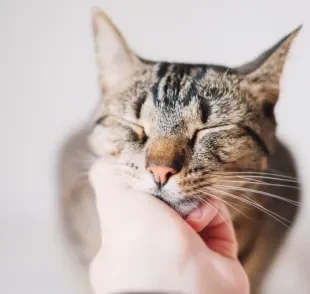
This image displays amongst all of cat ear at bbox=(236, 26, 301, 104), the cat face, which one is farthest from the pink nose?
cat ear at bbox=(236, 26, 301, 104)

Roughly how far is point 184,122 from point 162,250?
0.20m

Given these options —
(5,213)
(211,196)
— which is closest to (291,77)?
(211,196)

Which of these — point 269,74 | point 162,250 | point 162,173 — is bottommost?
point 162,250

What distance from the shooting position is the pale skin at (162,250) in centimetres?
64

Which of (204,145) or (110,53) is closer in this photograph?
(204,145)

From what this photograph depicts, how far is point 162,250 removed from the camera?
65 centimetres

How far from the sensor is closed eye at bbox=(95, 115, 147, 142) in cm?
71

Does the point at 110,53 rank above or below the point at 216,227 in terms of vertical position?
above

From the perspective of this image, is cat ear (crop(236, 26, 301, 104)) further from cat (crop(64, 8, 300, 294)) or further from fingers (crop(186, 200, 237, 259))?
fingers (crop(186, 200, 237, 259))

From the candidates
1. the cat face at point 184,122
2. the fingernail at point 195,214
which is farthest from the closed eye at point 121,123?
the fingernail at point 195,214

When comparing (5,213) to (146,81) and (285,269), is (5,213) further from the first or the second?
(285,269)

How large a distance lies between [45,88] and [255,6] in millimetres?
408

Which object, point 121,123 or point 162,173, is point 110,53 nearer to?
point 121,123

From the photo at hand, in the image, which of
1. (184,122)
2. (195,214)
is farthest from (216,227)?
(184,122)
